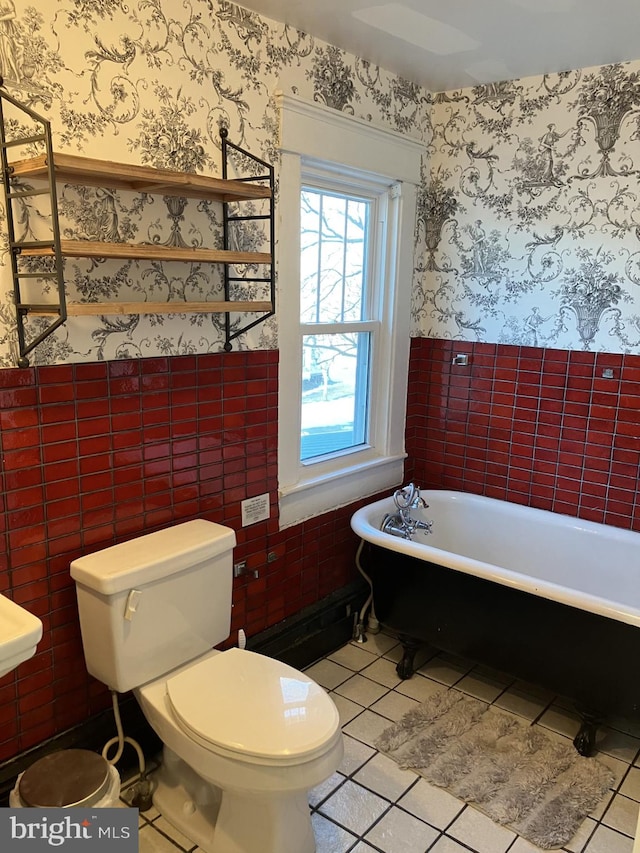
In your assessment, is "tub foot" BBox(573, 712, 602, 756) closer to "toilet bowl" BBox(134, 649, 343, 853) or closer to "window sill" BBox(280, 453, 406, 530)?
"toilet bowl" BBox(134, 649, 343, 853)

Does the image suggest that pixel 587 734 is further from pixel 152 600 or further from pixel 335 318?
pixel 335 318

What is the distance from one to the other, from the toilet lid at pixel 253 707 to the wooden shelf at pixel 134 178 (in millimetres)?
1369

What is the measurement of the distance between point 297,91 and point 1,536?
5.67 ft

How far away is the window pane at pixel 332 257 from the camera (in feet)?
8.53

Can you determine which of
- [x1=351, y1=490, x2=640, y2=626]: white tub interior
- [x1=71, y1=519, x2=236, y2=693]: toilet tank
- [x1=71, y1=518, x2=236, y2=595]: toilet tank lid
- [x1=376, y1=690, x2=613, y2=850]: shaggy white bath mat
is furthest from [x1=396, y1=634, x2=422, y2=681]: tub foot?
[x1=71, y1=518, x2=236, y2=595]: toilet tank lid

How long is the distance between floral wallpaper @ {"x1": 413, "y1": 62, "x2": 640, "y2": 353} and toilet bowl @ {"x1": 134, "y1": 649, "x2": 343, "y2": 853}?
1796 mm

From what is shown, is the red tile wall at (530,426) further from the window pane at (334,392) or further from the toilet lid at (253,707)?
the toilet lid at (253,707)

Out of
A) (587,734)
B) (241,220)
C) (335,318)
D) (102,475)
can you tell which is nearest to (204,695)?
(102,475)

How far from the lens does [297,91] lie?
230 cm

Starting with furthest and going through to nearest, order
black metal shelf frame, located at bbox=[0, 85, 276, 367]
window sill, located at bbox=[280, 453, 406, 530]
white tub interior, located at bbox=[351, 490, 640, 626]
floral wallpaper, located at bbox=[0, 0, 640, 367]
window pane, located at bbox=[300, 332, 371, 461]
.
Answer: window pane, located at bbox=[300, 332, 371, 461] → window sill, located at bbox=[280, 453, 406, 530] → white tub interior, located at bbox=[351, 490, 640, 626] → floral wallpaper, located at bbox=[0, 0, 640, 367] → black metal shelf frame, located at bbox=[0, 85, 276, 367]

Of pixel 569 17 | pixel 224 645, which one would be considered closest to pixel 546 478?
pixel 224 645

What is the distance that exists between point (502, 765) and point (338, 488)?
3.86 feet

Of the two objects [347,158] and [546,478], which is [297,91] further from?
[546,478]

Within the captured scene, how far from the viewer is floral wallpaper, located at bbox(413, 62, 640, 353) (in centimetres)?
255
